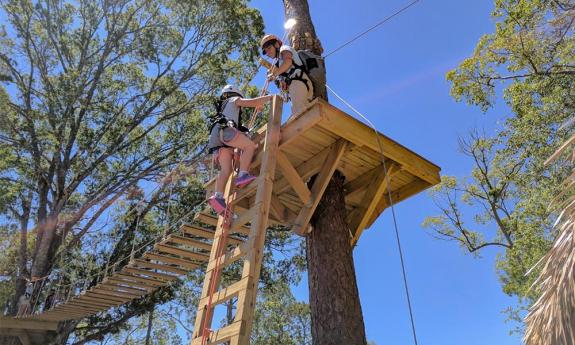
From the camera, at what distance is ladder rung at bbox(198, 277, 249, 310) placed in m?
3.10

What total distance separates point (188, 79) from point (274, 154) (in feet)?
35.8

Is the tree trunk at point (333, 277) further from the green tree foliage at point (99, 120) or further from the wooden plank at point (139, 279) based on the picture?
the green tree foliage at point (99, 120)

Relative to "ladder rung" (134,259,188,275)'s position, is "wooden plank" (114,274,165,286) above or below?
above

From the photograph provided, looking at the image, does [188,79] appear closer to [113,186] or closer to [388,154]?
[113,186]

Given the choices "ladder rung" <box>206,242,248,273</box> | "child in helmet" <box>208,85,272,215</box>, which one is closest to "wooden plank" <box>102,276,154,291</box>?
"child in helmet" <box>208,85,272,215</box>

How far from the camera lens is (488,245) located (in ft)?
57.4

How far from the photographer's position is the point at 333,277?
390cm

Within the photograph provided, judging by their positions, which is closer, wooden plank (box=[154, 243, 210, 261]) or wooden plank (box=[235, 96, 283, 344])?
wooden plank (box=[235, 96, 283, 344])

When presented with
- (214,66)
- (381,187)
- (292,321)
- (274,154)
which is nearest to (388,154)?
(381,187)

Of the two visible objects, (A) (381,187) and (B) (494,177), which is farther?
(B) (494,177)

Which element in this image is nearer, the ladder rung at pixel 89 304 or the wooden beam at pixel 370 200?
the wooden beam at pixel 370 200

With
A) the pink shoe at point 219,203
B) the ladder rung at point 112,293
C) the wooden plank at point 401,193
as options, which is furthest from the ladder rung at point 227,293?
the ladder rung at point 112,293

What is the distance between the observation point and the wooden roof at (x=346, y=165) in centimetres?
386

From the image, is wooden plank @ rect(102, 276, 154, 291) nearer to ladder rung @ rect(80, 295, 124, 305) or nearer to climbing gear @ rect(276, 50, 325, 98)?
ladder rung @ rect(80, 295, 124, 305)
